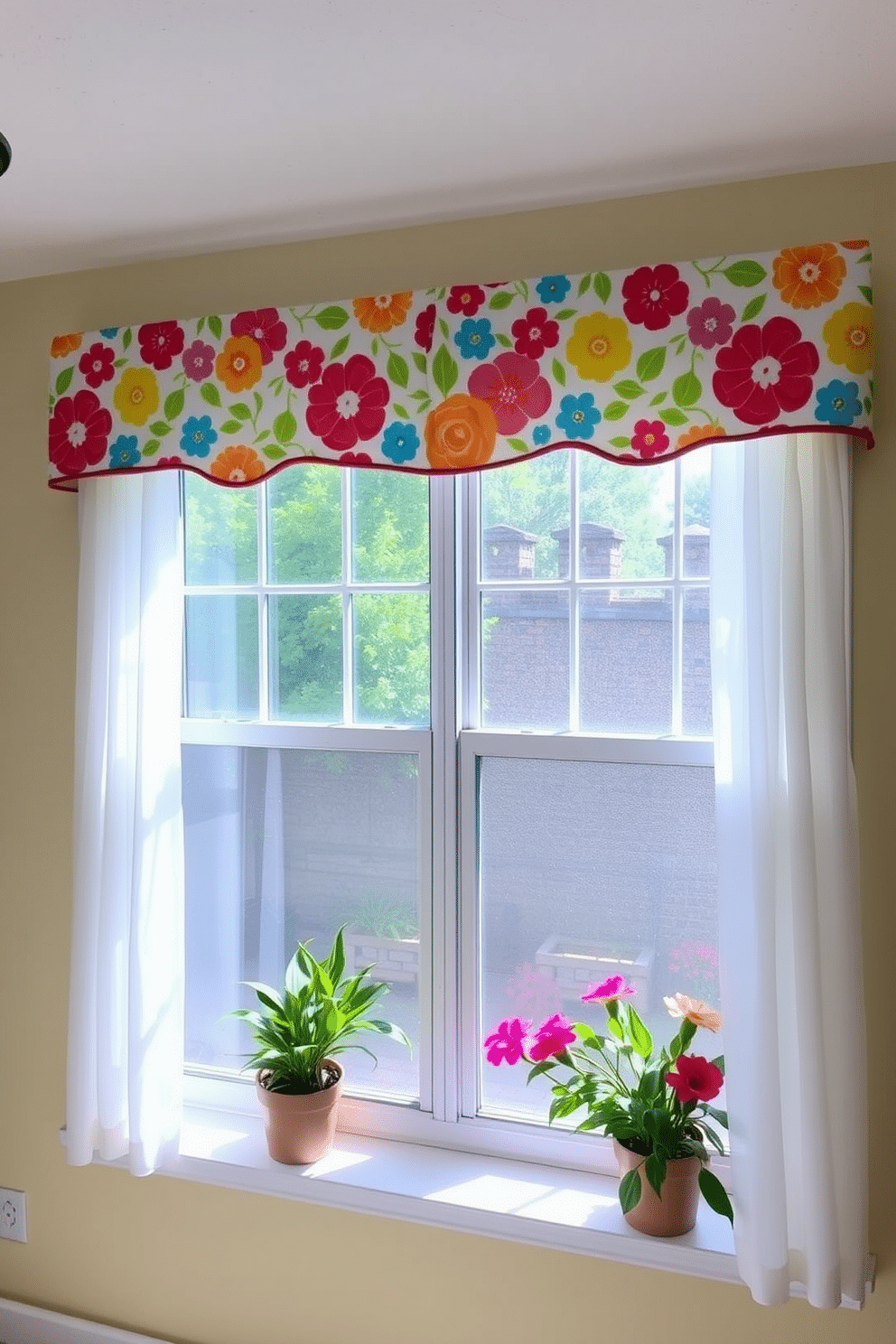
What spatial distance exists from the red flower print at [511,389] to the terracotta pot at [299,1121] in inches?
54.3

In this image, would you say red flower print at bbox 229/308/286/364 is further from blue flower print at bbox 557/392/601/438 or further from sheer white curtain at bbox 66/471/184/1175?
blue flower print at bbox 557/392/601/438

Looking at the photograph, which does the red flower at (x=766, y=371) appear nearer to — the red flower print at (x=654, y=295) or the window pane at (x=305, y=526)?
the red flower print at (x=654, y=295)

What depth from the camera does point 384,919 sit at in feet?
7.91

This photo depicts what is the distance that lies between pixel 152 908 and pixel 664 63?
1823 mm

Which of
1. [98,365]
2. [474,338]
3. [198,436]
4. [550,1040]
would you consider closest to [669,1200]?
[550,1040]

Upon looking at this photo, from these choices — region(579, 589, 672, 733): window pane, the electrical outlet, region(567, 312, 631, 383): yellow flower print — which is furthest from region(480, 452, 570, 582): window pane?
the electrical outlet

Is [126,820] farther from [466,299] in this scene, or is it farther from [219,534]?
[466,299]

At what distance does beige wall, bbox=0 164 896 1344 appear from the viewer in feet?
6.37

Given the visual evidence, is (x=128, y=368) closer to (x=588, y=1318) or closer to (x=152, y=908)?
(x=152, y=908)

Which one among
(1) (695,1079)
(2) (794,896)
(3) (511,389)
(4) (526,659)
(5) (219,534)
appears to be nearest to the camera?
(2) (794,896)

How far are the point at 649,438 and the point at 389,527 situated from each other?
0.63 metres

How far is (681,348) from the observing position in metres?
1.97

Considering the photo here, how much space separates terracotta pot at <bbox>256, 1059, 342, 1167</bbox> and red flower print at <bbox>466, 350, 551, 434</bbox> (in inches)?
54.3

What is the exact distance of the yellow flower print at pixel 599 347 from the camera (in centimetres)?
201
